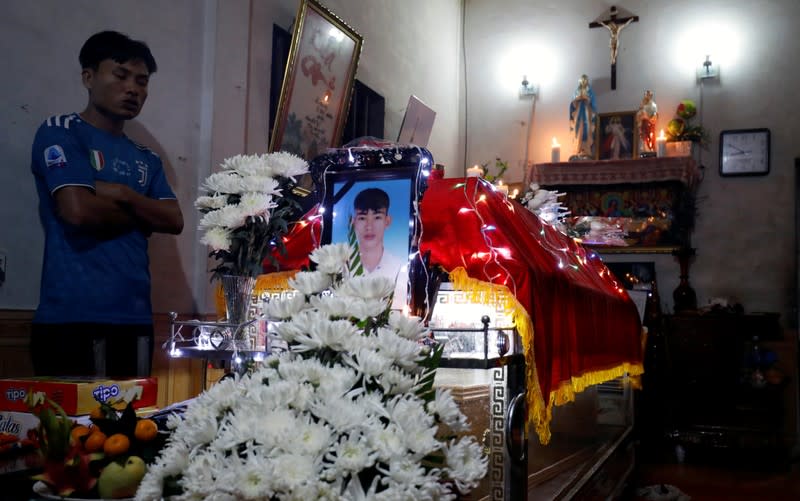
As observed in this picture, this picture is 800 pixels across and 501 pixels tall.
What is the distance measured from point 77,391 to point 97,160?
1.16m

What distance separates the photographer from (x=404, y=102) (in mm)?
6469

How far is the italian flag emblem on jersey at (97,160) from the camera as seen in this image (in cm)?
255

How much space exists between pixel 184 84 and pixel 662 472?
4337mm

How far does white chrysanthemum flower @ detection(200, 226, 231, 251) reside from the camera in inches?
82.0

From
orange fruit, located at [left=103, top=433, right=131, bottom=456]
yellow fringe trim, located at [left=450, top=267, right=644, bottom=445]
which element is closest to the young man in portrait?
yellow fringe trim, located at [left=450, top=267, right=644, bottom=445]

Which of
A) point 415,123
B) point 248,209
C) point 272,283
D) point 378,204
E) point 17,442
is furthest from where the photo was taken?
point 415,123

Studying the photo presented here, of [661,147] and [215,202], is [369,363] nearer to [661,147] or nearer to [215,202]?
[215,202]

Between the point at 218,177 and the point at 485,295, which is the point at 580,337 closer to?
the point at 485,295

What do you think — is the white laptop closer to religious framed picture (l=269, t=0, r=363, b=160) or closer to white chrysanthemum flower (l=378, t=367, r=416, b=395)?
religious framed picture (l=269, t=0, r=363, b=160)

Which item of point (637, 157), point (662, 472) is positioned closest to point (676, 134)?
point (637, 157)

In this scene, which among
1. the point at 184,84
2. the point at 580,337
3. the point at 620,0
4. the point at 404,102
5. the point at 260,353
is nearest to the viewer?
the point at 260,353

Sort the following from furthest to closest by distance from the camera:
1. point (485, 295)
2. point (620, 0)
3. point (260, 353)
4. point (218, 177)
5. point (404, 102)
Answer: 1. point (620, 0)
2. point (404, 102)
3. point (485, 295)
4. point (218, 177)
5. point (260, 353)

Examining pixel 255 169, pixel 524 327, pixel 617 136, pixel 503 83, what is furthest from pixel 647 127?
pixel 255 169

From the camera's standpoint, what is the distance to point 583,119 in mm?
7469
